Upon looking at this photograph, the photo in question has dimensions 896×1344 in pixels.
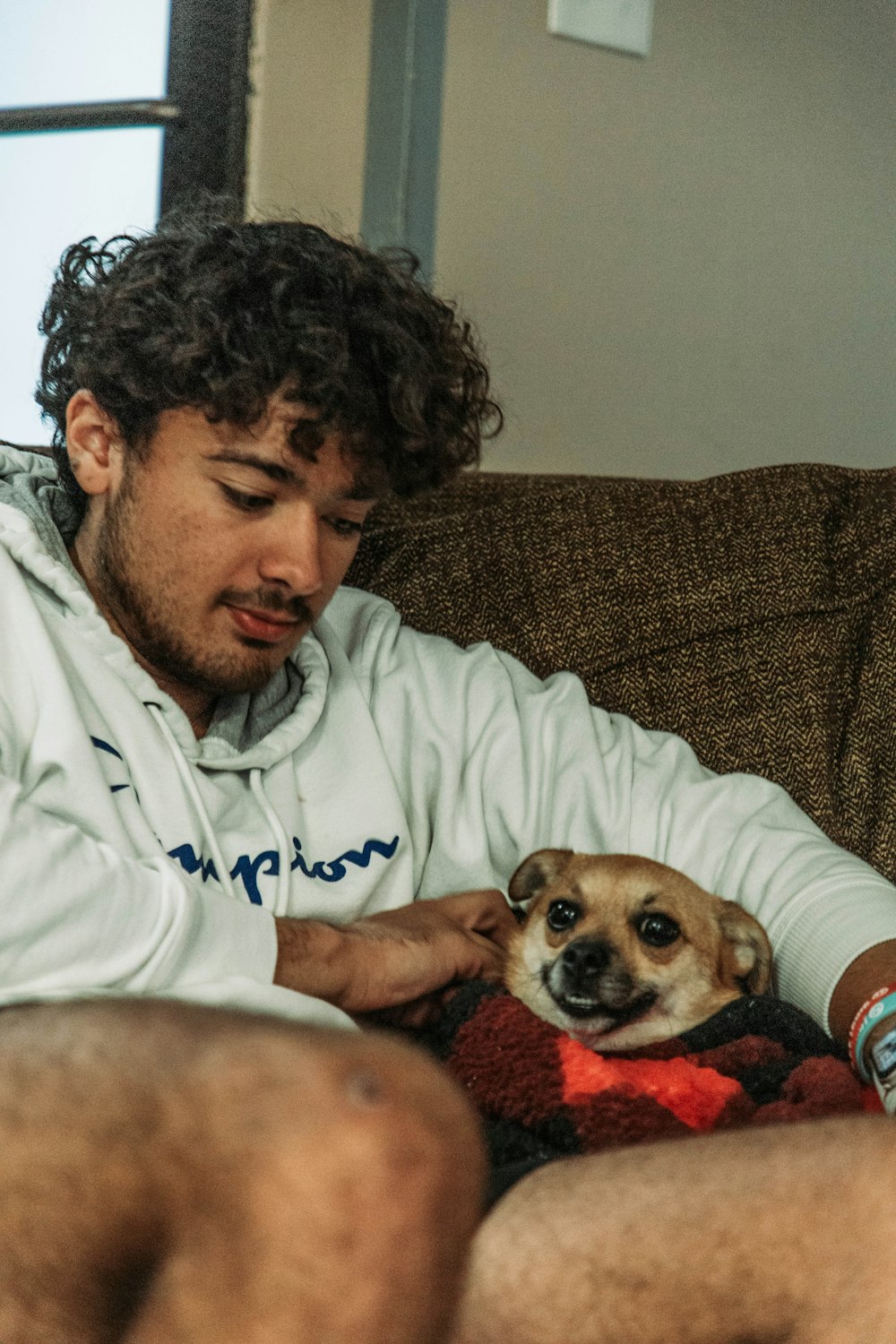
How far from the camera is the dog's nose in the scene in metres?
1.69

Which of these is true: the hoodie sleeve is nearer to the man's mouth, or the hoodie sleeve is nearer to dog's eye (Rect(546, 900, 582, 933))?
dog's eye (Rect(546, 900, 582, 933))

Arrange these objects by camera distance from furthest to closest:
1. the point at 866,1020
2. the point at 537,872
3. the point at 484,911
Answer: the point at 537,872
the point at 484,911
the point at 866,1020

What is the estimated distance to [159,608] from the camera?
4.57 feet

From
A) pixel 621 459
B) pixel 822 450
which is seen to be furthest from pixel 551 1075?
pixel 822 450

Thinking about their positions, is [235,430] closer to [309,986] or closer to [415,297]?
[415,297]

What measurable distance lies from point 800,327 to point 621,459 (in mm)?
496

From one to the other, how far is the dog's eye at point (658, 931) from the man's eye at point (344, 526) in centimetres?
60

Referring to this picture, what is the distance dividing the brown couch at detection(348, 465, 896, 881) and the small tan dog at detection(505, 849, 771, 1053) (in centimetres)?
23

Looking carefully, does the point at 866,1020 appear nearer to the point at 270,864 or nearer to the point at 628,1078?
the point at 628,1078

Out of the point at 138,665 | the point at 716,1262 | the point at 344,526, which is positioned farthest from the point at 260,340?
the point at 716,1262

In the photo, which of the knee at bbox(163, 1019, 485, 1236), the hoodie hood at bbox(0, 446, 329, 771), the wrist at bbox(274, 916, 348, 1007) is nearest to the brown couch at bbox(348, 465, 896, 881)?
the hoodie hood at bbox(0, 446, 329, 771)

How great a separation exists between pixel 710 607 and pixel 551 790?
1.31ft

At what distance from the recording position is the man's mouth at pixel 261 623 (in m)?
1.41

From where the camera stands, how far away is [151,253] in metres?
1.55
